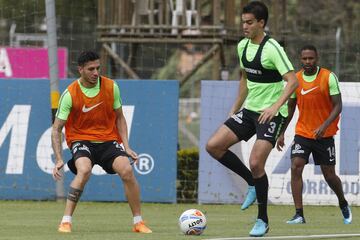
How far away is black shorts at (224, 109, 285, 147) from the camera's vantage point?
37.4ft

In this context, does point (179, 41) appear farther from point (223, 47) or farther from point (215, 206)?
point (215, 206)

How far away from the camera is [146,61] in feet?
81.4

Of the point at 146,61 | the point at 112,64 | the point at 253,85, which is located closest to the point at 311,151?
the point at 253,85

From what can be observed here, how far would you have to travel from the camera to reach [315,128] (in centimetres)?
1367

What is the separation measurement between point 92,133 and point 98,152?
0.21 metres

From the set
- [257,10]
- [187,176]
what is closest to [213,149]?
[257,10]

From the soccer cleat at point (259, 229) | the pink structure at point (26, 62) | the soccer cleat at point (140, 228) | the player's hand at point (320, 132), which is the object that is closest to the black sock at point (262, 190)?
the soccer cleat at point (259, 229)

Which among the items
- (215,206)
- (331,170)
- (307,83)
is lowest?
(215,206)

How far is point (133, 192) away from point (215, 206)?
505cm

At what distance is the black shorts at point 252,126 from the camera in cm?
1141

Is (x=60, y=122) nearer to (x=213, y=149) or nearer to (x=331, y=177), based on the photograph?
(x=213, y=149)

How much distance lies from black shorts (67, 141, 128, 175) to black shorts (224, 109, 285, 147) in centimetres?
118

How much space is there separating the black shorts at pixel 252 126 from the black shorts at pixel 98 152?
3.86ft

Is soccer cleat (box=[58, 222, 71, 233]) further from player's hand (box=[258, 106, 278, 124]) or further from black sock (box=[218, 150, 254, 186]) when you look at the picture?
player's hand (box=[258, 106, 278, 124])
